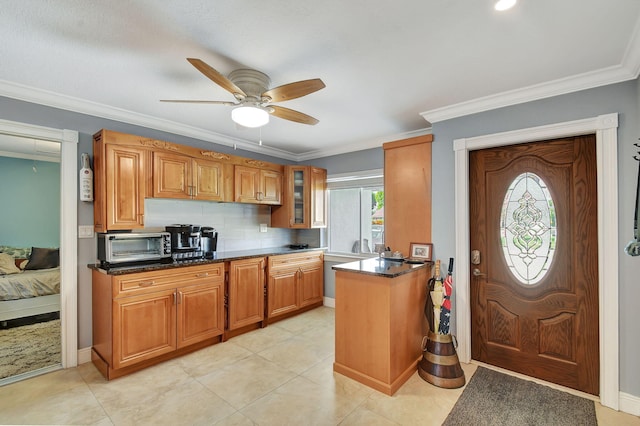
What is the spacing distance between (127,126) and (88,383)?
8.14ft

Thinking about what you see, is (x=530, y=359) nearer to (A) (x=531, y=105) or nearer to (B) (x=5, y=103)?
(A) (x=531, y=105)

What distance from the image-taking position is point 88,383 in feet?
7.89

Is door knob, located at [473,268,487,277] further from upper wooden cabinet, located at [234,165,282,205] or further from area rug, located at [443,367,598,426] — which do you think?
upper wooden cabinet, located at [234,165,282,205]

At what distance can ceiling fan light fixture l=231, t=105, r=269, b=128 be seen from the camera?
6.59 feet

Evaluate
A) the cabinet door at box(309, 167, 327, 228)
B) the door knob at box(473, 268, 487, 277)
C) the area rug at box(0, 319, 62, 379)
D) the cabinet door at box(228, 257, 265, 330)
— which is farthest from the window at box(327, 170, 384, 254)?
the area rug at box(0, 319, 62, 379)

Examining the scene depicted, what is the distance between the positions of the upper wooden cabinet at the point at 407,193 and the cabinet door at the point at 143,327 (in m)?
2.38

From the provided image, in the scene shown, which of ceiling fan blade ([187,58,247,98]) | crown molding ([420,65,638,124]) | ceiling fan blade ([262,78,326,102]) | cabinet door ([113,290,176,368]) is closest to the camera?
ceiling fan blade ([187,58,247,98])

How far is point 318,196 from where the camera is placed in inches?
179

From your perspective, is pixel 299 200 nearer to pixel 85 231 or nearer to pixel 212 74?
pixel 85 231

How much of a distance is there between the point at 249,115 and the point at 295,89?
1.32 feet

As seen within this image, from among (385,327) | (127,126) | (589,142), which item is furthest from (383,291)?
(127,126)

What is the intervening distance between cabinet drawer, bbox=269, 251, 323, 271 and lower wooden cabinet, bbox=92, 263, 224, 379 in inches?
32.2

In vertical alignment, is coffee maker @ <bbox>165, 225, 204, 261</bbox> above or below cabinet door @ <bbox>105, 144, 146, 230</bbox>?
below

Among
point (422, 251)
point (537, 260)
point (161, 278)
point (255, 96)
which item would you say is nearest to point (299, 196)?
point (422, 251)
